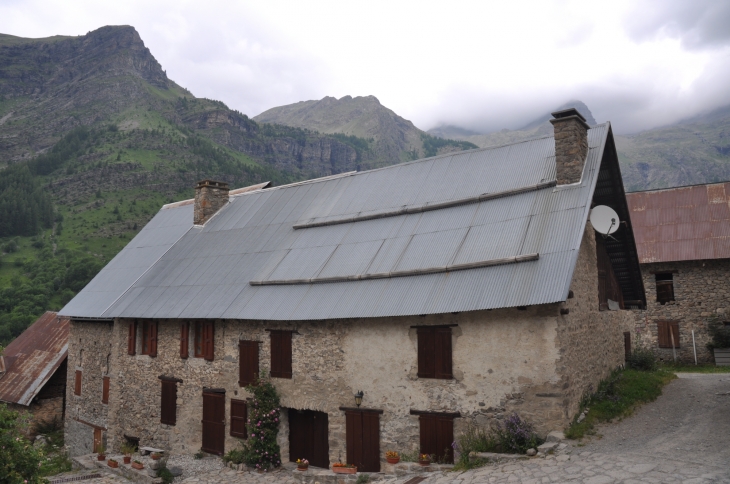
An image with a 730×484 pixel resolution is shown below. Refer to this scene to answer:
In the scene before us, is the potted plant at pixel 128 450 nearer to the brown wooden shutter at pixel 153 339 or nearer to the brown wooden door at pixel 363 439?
the brown wooden shutter at pixel 153 339

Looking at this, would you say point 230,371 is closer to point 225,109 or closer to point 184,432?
point 184,432

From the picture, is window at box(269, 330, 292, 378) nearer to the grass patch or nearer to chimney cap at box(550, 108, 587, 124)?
the grass patch

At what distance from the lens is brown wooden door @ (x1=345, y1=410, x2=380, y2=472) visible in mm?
12664

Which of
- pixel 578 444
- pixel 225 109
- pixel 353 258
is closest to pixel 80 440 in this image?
pixel 353 258

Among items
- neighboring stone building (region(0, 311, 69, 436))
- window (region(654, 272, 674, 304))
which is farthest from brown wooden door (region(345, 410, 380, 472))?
window (region(654, 272, 674, 304))

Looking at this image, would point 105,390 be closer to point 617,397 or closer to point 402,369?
point 402,369

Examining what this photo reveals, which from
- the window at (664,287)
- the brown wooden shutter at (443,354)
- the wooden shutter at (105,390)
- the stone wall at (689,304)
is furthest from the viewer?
the window at (664,287)

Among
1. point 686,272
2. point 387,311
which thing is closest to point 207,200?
point 387,311

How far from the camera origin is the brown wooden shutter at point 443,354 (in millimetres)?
11859

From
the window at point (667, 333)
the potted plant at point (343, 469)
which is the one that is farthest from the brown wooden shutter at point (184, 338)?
the window at point (667, 333)

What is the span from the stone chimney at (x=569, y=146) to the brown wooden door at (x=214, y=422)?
37.3 feet

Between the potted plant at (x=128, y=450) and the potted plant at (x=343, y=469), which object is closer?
the potted plant at (x=343, y=469)

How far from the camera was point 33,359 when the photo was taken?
25.8m

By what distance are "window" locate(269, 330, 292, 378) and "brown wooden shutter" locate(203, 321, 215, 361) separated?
8.22ft
